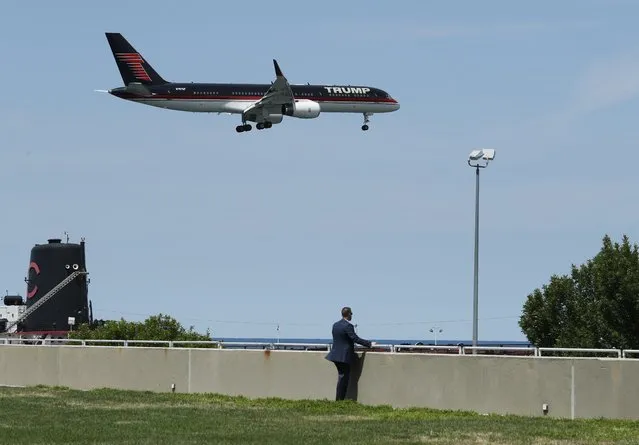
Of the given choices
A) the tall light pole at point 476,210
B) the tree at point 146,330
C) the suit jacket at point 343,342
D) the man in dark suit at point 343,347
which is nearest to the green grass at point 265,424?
the man in dark suit at point 343,347

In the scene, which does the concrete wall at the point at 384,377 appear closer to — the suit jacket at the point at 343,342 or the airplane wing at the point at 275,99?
the suit jacket at the point at 343,342

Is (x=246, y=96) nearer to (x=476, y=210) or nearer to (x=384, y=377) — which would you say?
(x=476, y=210)

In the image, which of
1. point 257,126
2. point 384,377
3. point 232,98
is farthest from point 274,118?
point 384,377

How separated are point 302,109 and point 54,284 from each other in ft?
84.4

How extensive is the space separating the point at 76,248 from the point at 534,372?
45.2 m

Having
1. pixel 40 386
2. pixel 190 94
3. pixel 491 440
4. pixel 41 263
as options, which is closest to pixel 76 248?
pixel 41 263

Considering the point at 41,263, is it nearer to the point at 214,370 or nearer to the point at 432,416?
the point at 214,370

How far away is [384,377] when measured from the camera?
21828 millimetres

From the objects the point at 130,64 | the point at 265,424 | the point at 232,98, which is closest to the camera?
→ the point at 265,424

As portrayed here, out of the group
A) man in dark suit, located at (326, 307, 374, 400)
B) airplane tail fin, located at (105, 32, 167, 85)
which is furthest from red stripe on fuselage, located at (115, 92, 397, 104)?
man in dark suit, located at (326, 307, 374, 400)

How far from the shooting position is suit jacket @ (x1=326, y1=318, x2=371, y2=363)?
2180 cm

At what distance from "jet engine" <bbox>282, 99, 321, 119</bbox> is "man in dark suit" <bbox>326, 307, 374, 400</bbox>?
60.5 metres

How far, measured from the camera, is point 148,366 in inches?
1040

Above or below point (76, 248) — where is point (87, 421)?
below
